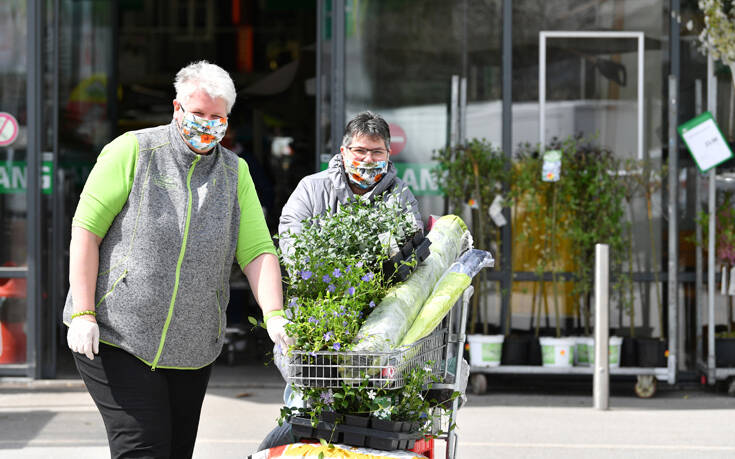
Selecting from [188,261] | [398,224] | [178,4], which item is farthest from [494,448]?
[178,4]

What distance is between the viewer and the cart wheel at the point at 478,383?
316 inches

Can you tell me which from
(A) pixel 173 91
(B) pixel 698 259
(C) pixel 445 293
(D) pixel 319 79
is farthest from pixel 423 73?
(A) pixel 173 91

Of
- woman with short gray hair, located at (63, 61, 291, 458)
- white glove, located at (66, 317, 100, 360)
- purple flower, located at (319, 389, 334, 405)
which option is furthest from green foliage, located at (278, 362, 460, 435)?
white glove, located at (66, 317, 100, 360)

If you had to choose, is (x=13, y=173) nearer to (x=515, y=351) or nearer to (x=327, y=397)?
(x=515, y=351)

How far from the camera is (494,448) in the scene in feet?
20.9

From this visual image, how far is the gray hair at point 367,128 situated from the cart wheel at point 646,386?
447 cm

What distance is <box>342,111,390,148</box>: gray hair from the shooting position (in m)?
4.32

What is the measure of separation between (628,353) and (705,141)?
1735 mm

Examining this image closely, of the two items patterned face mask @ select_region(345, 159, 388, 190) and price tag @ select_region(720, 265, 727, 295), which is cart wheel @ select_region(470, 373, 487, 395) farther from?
patterned face mask @ select_region(345, 159, 388, 190)

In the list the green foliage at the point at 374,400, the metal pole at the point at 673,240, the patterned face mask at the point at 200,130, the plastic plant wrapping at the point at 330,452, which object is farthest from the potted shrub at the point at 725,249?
the patterned face mask at the point at 200,130

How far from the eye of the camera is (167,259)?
137 inches

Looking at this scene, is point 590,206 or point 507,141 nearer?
point 590,206

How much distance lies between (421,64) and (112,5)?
305 centimetres

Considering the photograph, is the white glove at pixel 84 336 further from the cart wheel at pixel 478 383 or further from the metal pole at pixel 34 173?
the metal pole at pixel 34 173
